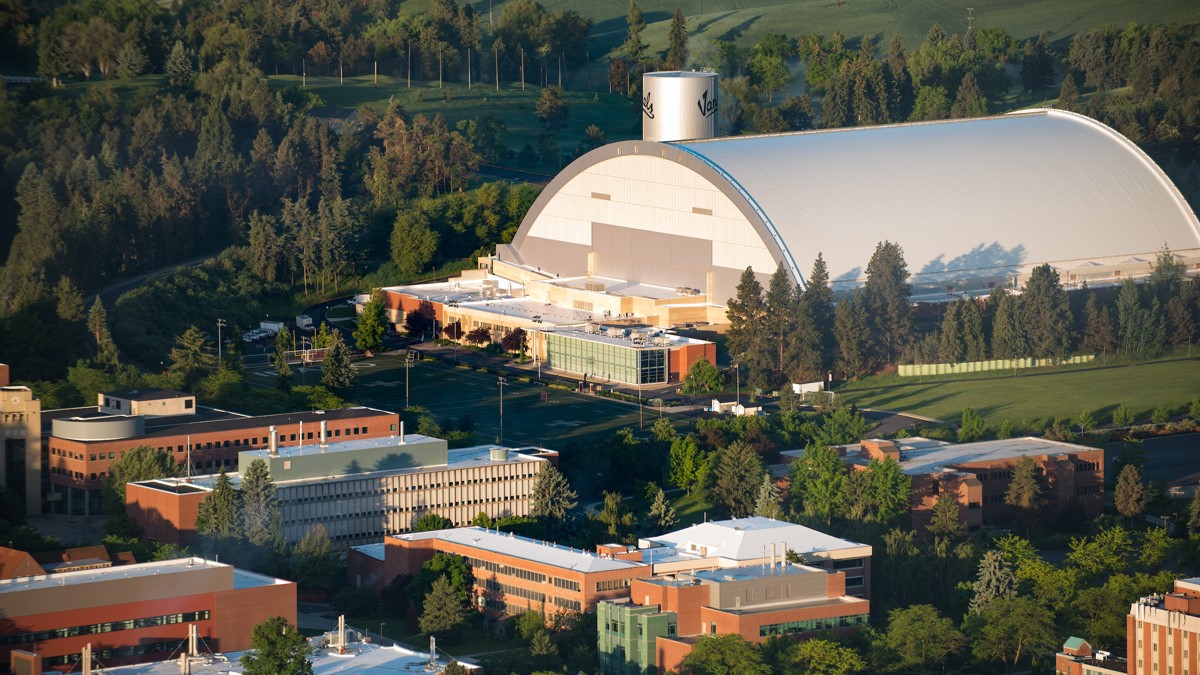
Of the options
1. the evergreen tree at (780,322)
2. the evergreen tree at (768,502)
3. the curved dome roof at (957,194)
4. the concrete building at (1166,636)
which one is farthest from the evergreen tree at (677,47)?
the concrete building at (1166,636)

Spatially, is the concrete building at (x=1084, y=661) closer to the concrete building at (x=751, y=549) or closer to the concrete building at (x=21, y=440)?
the concrete building at (x=751, y=549)

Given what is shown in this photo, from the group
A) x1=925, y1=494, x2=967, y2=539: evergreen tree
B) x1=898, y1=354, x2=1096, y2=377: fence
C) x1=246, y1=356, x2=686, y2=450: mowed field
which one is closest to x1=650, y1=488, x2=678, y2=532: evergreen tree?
x1=925, y1=494, x2=967, y2=539: evergreen tree

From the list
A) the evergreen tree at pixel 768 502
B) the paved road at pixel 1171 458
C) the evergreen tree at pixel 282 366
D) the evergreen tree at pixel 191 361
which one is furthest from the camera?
the evergreen tree at pixel 282 366

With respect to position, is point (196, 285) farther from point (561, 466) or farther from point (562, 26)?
point (562, 26)

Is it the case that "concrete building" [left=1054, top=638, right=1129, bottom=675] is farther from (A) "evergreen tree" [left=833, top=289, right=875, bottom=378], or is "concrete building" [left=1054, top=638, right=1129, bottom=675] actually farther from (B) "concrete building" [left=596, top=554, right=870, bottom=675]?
(A) "evergreen tree" [left=833, top=289, right=875, bottom=378]

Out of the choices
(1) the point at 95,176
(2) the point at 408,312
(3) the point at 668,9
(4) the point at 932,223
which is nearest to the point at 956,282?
(4) the point at 932,223

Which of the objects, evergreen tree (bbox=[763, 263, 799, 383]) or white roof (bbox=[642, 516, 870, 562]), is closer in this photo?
white roof (bbox=[642, 516, 870, 562])

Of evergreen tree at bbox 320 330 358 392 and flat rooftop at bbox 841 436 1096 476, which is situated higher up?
evergreen tree at bbox 320 330 358 392
